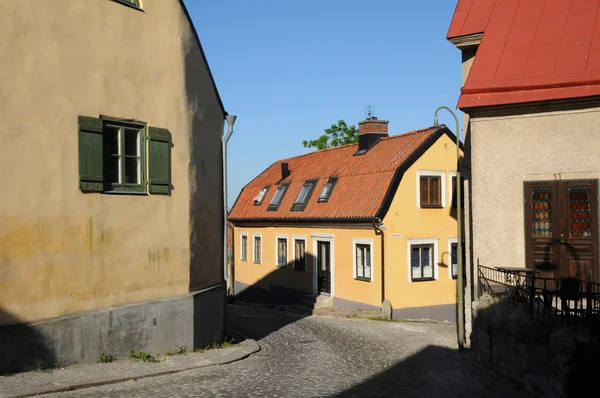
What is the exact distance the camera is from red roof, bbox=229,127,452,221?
26.8 m

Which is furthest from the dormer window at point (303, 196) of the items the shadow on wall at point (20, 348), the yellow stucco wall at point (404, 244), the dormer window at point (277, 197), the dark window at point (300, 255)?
the shadow on wall at point (20, 348)

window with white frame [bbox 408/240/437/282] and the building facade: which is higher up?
the building facade

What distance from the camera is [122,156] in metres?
13.3

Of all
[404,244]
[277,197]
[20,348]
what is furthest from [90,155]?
[277,197]

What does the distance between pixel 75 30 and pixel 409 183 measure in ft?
55.1

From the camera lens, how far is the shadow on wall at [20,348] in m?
11.1

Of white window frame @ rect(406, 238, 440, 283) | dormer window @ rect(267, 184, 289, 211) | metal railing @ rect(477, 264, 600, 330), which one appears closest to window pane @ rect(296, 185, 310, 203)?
dormer window @ rect(267, 184, 289, 211)

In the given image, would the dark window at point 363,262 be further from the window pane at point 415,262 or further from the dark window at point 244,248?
the dark window at point 244,248

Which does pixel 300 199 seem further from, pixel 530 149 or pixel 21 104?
pixel 21 104

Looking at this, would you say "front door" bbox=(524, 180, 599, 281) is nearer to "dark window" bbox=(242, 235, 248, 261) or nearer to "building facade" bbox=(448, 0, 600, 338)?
"building facade" bbox=(448, 0, 600, 338)

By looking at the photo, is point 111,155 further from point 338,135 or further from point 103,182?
point 338,135

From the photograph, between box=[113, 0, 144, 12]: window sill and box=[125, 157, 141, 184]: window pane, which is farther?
box=[125, 157, 141, 184]: window pane

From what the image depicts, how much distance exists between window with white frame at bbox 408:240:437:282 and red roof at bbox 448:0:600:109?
11264mm

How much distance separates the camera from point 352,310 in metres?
26.4
